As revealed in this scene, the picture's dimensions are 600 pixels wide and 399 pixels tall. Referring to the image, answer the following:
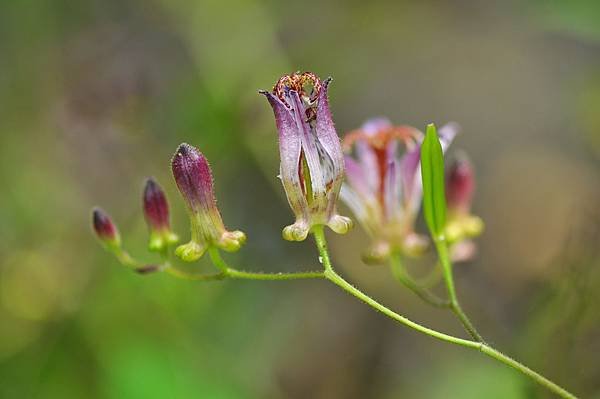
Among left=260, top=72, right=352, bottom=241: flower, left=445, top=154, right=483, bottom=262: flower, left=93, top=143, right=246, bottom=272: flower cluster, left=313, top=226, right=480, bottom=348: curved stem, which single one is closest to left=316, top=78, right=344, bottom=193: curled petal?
left=260, top=72, right=352, bottom=241: flower

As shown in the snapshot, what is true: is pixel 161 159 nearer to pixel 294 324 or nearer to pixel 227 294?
pixel 227 294

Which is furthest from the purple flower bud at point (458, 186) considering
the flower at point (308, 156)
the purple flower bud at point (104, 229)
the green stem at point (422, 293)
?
the purple flower bud at point (104, 229)

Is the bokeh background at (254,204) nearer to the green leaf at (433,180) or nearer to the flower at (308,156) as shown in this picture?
the green leaf at (433,180)

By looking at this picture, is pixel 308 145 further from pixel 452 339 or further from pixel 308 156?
pixel 452 339

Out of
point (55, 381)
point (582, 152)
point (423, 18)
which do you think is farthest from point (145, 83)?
point (423, 18)

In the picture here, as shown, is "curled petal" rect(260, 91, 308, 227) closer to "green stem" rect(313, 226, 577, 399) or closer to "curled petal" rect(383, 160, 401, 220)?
"green stem" rect(313, 226, 577, 399)
